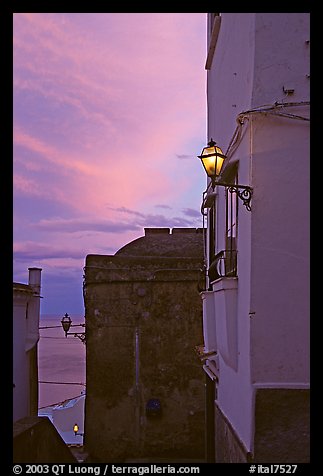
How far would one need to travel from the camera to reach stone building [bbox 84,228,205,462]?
12828 millimetres

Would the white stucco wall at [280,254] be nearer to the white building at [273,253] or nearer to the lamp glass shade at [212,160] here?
the white building at [273,253]

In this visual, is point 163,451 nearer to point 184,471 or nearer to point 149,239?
point 149,239

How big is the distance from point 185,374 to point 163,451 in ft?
5.96

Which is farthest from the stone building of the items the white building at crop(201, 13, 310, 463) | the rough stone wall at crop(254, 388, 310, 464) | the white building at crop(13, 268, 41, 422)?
the rough stone wall at crop(254, 388, 310, 464)

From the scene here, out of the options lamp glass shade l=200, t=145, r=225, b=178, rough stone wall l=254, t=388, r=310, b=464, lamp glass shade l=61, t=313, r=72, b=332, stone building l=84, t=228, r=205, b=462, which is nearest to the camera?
rough stone wall l=254, t=388, r=310, b=464

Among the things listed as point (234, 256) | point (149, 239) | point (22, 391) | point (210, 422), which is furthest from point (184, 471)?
point (149, 239)

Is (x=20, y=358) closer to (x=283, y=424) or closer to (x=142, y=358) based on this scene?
(x=142, y=358)

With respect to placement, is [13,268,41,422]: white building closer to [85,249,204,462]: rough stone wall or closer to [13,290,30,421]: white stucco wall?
[13,290,30,421]: white stucco wall

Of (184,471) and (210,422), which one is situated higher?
(184,471)

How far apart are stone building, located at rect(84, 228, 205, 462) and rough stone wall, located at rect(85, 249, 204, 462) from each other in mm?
22

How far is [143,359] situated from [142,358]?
33mm

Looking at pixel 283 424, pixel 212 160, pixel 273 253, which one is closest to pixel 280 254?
pixel 273 253

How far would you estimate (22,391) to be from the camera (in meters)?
13.5

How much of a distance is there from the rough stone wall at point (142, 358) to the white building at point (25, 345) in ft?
5.06
